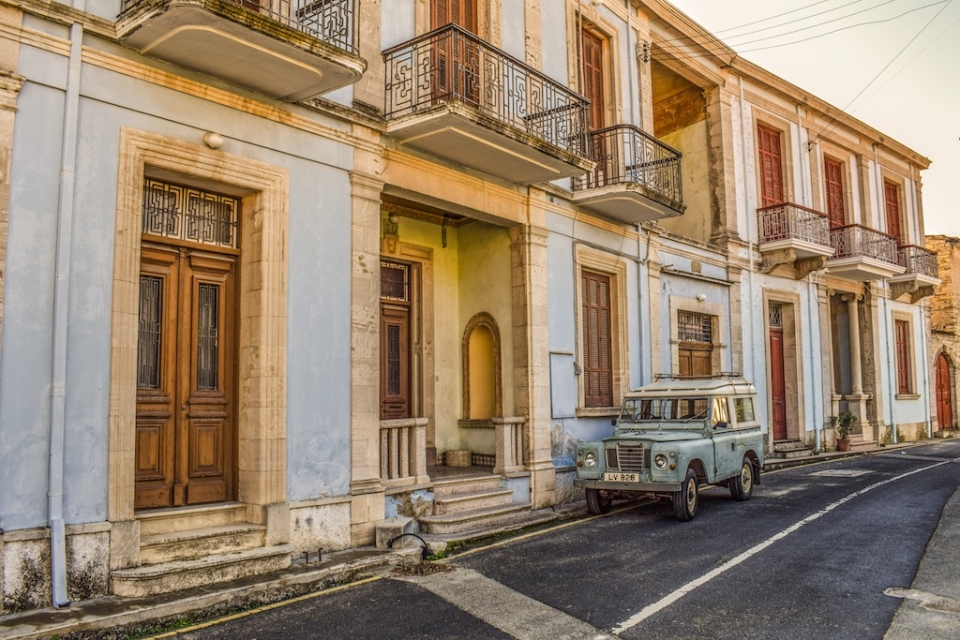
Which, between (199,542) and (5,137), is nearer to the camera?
(5,137)

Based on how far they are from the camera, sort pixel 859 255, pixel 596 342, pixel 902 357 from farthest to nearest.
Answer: pixel 902 357 < pixel 859 255 < pixel 596 342

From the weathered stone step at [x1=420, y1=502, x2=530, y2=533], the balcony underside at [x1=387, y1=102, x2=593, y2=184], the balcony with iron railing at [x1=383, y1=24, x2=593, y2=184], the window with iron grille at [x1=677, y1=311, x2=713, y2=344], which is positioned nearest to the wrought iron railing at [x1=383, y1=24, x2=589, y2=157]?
the balcony with iron railing at [x1=383, y1=24, x2=593, y2=184]

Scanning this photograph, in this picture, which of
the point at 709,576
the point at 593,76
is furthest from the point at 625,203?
the point at 709,576

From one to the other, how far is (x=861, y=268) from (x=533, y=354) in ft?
43.3

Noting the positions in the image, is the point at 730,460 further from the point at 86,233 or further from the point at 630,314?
the point at 86,233

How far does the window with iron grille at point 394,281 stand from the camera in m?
12.3

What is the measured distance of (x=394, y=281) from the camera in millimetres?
12500

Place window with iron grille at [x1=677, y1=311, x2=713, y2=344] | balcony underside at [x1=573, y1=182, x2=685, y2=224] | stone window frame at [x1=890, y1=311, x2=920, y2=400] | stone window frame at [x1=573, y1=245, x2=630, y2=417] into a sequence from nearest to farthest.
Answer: balcony underside at [x1=573, y1=182, x2=685, y2=224]
stone window frame at [x1=573, y1=245, x2=630, y2=417]
window with iron grille at [x1=677, y1=311, x2=713, y2=344]
stone window frame at [x1=890, y1=311, x2=920, y2=400]

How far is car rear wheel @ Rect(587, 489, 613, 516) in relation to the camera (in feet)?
36.6

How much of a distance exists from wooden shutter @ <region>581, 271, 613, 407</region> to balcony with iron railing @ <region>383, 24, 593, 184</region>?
259cm

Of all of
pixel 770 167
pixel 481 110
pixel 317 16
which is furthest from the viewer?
pixel 770 167

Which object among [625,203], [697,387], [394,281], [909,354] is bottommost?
[697,387]

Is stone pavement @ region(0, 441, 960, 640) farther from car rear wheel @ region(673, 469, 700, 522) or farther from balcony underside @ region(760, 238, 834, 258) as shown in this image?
balcony underside @ region(760, 238, 834, 258)

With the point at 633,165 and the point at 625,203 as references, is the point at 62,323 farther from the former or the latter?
the point at 633,165
